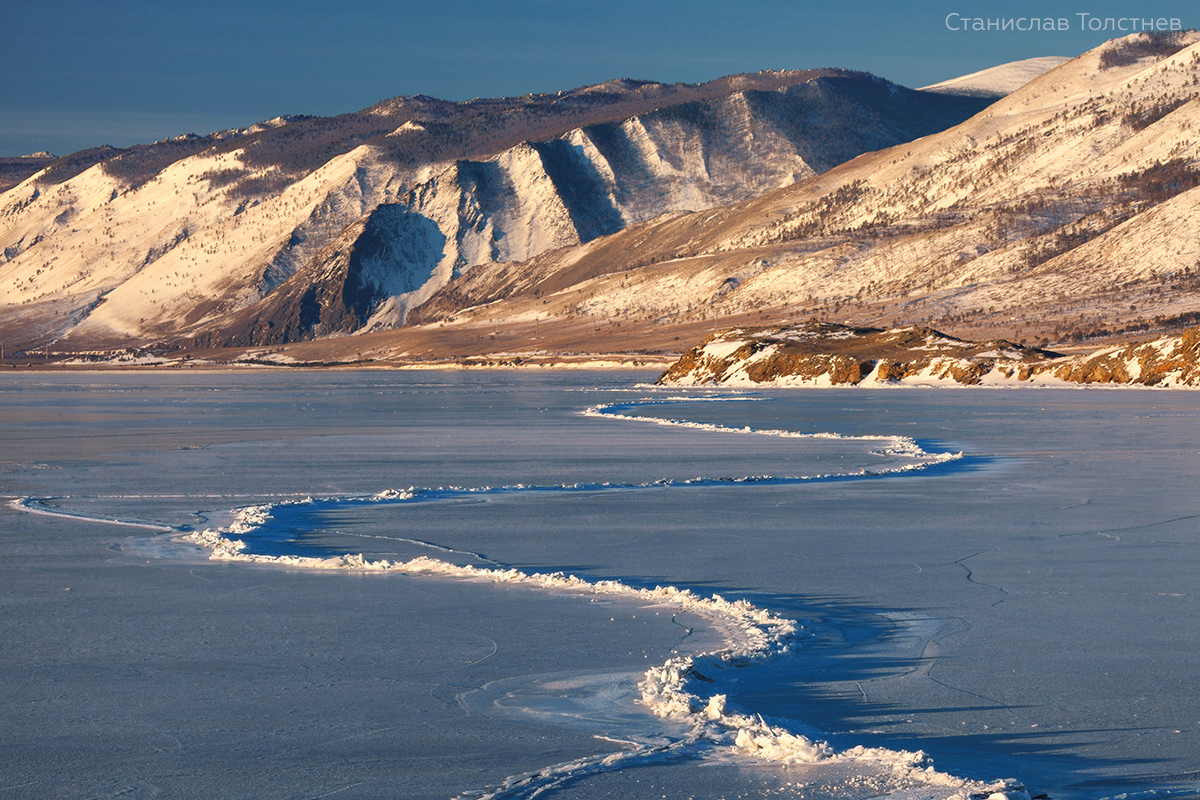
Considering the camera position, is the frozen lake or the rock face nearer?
the frozen lake

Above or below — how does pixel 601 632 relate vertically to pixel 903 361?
above

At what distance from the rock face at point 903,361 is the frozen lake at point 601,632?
185ft

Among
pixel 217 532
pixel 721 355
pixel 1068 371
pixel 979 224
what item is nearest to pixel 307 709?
pixel 217 532

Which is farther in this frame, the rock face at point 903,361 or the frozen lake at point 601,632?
the rock face at point 903,361

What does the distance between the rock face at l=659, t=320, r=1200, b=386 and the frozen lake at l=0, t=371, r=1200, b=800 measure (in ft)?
185

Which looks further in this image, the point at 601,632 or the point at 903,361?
the point at 903,361

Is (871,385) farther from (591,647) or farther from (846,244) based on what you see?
(846,244)

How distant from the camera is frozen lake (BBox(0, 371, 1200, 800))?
8.35 meters

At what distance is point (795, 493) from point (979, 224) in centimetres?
17152

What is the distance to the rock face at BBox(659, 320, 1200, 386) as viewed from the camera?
262ft

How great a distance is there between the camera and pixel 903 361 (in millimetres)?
92000

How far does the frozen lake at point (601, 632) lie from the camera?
8352 mm

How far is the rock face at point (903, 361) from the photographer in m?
79.9

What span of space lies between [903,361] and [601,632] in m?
82.6
